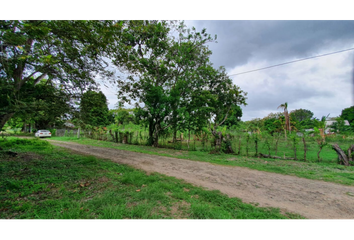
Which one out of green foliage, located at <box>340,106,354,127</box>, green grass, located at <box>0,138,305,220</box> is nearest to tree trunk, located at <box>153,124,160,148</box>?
green grass, located at <box>0,138,305,220</box>

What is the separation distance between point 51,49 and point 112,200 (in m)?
4.95

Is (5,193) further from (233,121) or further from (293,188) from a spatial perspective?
(233,121)

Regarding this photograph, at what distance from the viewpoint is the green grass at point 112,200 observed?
2.34m

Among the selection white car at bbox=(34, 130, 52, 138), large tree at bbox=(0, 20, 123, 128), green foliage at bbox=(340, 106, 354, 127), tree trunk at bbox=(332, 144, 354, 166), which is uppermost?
green foliage at bbox=(340, 106, 354, 127)

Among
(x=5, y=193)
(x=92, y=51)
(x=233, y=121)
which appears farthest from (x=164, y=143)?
(x=233, y=121)

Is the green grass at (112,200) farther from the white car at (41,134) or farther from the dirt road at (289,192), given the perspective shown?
the white car at (41,134)

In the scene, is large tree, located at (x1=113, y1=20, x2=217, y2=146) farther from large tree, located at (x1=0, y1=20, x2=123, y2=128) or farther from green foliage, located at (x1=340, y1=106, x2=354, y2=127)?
green foliage, located at (x1=340, y1=106, x2=354, y2=127)

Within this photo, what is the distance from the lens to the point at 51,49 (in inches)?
177

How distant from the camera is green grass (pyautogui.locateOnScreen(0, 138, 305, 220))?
2.34 m

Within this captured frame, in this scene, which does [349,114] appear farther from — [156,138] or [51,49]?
[51,49]

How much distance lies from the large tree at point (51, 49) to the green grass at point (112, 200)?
236 centimetres

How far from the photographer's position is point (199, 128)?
12.1m

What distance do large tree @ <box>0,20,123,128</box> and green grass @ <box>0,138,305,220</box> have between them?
92.9 inches

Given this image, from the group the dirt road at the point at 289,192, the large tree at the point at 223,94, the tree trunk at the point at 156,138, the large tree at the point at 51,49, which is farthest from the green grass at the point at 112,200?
the large tree at the point at 223,94
